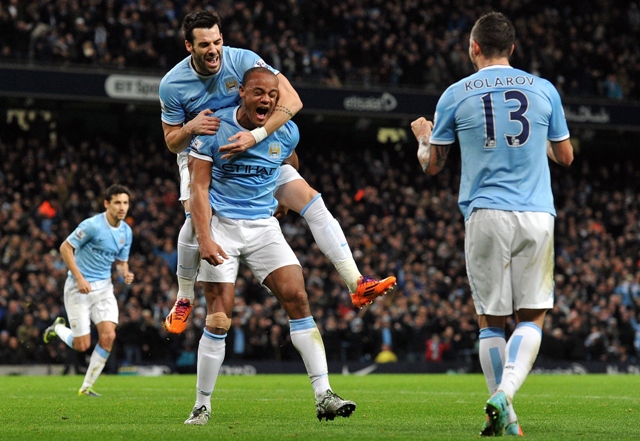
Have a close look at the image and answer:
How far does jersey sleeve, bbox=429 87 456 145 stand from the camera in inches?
252

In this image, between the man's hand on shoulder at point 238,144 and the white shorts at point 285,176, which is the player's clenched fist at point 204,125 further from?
the white shorts at point 285,176

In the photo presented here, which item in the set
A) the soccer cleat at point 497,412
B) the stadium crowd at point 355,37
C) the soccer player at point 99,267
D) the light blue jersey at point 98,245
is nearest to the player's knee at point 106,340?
the soccer player at point 99,267

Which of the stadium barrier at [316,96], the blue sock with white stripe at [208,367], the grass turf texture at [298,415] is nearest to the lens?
the grass turf texture at [298,415]

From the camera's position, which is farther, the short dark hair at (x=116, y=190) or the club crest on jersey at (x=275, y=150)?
the short dark hair at (x=116, y=190)

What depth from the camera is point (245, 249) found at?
7715 millimetres

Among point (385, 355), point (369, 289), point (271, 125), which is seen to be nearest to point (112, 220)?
point (271, 125)

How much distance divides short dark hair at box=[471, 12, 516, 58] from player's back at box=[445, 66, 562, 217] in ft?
0.38

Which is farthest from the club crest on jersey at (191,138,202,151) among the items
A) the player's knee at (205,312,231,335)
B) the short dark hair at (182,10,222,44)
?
the player's knee at (205,312,231,335)

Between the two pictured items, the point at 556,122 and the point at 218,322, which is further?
the point at 218,322

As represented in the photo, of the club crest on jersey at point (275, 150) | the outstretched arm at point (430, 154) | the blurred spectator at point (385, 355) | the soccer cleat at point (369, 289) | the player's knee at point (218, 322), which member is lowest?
the blurred spectator at point (385, 355)

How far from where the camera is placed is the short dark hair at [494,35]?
6.29 m

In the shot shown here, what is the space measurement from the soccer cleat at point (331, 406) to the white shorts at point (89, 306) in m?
7.05

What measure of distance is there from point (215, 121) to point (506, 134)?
2.39 meters

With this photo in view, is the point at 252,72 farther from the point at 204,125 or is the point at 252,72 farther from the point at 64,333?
the point at 64,333
